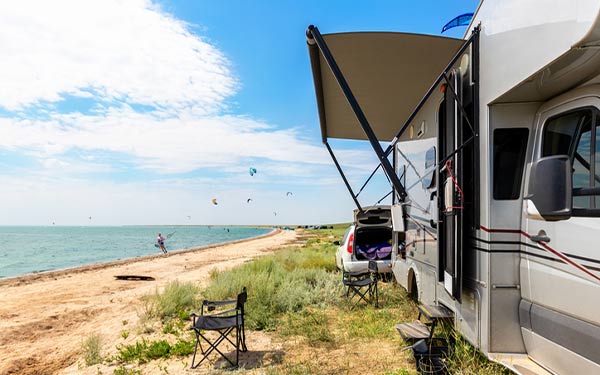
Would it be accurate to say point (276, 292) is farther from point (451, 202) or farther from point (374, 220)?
point (451, 202)

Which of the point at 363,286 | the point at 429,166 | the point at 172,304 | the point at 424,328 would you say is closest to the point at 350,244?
the point at 363,286

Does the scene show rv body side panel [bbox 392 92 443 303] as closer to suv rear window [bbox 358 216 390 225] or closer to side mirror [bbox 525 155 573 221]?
side mirror [bbox 525 155 573 221]

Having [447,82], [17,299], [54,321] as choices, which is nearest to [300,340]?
[447,82]

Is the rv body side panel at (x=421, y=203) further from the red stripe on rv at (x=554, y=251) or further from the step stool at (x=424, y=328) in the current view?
the red stripe on rv at (x=554, y=251)

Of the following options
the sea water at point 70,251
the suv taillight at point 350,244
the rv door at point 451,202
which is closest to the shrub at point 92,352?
the rv door at point 451,202

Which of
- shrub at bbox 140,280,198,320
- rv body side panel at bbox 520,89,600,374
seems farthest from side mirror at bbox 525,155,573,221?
shrub at bbox 140,280,198,320

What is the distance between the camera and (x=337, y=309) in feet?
24.3

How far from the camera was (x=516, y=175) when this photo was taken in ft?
11.0

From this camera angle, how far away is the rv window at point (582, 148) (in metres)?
2.52

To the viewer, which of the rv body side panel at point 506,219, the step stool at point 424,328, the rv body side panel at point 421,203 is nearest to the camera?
the rv body side panel at point 506,219

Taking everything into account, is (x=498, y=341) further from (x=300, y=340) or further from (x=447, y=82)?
(x=300, y=340)

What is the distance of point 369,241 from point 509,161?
6777 millimetres

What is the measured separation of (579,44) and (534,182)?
83cm

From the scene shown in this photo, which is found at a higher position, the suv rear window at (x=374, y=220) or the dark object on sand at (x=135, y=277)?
the suv rear window at (x=374, y=220)
